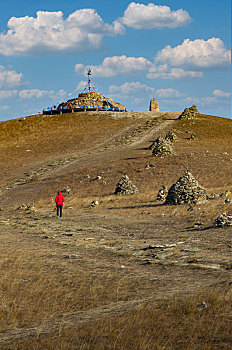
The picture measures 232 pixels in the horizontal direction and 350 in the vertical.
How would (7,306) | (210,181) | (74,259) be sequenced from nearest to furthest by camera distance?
(7,306) → (74,259) → (210,181)

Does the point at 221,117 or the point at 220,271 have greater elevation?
the point at 221,117

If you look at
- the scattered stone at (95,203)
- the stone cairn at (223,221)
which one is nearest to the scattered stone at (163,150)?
the scattered stone at (95,203)

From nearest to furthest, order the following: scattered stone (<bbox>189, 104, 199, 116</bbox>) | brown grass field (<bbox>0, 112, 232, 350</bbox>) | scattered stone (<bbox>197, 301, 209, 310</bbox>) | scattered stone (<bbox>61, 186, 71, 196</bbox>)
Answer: brown grass field (<bbox>0, 112, 232, 350</bbox>) → scattered stone (<bbox>197, 301, 209, 310</bbox>) → scattered stone (<bbox>61, 186, 71, 196</bbox>) → scattered stone (<bbox>189, 104, 199, 116</bbox>)

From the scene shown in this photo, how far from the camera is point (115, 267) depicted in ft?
35.8

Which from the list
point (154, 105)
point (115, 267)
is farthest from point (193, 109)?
point (115, 267)

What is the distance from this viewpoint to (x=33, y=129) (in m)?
78.4

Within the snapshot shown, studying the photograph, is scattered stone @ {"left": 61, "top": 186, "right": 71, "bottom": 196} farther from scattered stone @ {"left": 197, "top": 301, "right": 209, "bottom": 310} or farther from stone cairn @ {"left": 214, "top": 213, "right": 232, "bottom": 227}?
scattered stone @ {"left": 197, "top": 301, "right": 209, "bottom": 310}

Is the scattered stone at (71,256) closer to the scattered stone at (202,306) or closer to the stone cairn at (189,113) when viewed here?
the scattered stone at (202,306)

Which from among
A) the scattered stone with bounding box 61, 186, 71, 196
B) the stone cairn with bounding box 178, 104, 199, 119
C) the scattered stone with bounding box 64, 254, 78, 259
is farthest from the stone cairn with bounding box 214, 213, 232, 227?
the stone cairn with bounding box 178, 104, 199, 119

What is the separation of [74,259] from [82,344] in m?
6.49

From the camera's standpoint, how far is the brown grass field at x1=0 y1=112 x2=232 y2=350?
243 inches

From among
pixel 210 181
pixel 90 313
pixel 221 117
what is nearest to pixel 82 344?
pixel 90 313

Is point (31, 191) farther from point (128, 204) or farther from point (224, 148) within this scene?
point (224, 148)

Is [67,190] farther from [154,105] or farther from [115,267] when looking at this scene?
[154,105]
